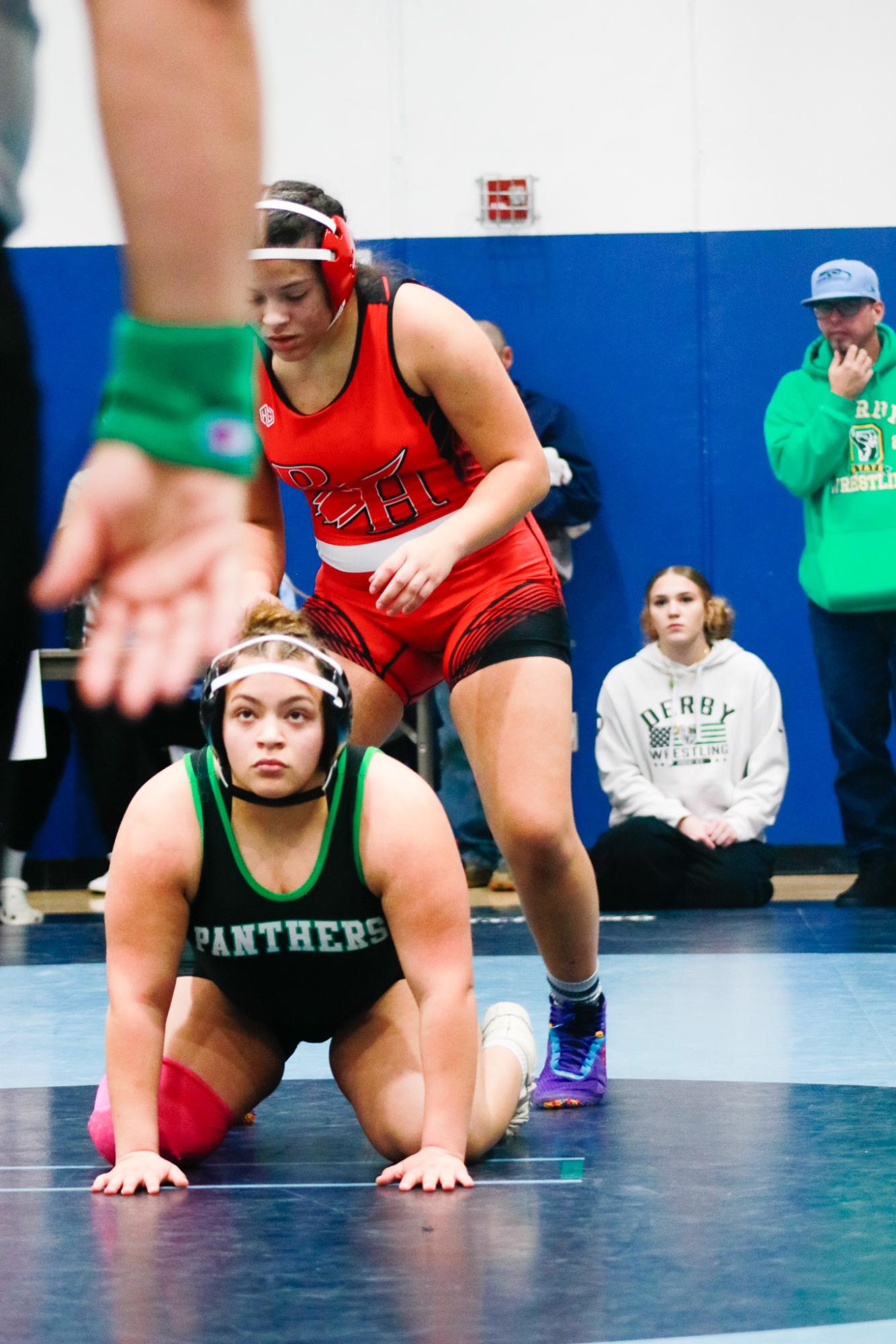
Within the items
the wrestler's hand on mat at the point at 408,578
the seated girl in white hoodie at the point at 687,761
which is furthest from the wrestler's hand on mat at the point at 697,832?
the wrestler's hand on mat at the point at 408,578

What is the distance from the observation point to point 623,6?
7082mm

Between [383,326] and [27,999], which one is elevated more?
[383,326]

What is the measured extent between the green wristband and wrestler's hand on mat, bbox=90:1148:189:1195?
2.10 m

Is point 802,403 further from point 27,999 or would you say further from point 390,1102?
point 390,1102

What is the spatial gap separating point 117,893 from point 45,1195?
1.44ft

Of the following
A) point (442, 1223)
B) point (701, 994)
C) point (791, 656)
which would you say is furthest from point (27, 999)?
point (791, 656)

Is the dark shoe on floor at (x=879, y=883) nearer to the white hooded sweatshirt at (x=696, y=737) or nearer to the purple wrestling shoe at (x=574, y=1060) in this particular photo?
the white hooded sweatshirt at (x=696, y=737)

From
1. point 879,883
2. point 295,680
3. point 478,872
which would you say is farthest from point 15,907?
point 295,680

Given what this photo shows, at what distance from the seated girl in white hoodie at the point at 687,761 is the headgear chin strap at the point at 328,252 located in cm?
Answer: 313

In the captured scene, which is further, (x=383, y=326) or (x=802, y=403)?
(x=802, y=403)

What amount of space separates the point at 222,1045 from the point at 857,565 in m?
3.25

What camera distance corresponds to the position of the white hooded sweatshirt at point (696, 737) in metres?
5.85

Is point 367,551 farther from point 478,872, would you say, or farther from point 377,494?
point 478,872

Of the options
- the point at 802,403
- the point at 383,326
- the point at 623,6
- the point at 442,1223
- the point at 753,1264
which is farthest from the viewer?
the point at 623,6
